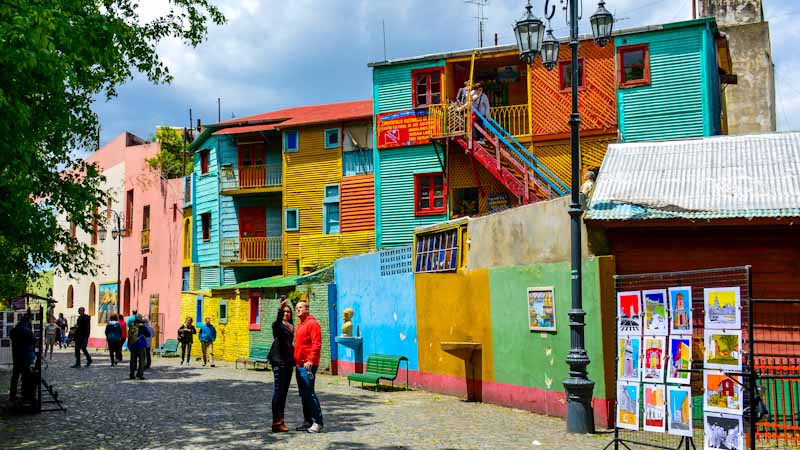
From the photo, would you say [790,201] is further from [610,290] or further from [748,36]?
[748,36]

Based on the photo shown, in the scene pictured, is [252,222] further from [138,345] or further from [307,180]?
[138,345]

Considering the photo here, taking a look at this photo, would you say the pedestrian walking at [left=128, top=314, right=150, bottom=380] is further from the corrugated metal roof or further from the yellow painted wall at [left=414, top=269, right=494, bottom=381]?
the corrugated metal roof

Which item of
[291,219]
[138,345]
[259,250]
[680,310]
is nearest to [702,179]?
[680,310]

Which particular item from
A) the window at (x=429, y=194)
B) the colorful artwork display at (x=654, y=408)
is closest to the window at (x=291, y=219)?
the window at (x=429, y=194)

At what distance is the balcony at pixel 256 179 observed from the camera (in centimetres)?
3520

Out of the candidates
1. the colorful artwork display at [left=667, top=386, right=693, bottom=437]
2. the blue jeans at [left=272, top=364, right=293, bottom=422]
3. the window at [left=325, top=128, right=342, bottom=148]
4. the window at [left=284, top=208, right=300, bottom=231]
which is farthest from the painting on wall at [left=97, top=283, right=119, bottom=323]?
the colorful artwork display at [left=667, top=386, right=693, bottom=437]

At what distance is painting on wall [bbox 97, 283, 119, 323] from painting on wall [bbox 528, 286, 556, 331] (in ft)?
119

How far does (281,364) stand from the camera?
487 inches

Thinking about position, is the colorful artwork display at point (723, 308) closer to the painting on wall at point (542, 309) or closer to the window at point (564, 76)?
the painting on wall at point (542, 309)

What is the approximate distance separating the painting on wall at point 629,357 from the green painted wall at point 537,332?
3373mm

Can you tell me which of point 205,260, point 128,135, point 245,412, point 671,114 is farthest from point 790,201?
point 128,135

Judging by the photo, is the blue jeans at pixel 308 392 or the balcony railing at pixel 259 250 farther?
the balcony railing at pixel 259 250

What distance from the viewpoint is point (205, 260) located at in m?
38.0

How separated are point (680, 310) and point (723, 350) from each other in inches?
27.1
